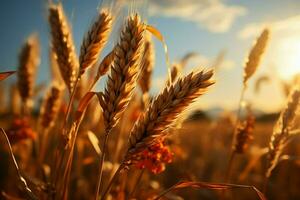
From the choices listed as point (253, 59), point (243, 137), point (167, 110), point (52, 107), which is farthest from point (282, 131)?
point (52, 107)

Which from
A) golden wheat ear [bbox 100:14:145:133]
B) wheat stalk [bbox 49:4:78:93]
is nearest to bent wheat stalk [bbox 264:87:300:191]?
golden wheat ear [bbox 100:14:145:133]

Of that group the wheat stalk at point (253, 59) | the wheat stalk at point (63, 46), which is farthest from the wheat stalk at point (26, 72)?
the wheat stalk at point (253, 59)

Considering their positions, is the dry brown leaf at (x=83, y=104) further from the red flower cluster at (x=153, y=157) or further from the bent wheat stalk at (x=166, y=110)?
the bent wheat stalk at (x=166, y=110)

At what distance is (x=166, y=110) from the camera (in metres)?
1.82

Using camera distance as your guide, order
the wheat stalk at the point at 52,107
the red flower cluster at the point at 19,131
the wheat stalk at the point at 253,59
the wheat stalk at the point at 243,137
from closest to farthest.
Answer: the wheat stalk at the point at 243,137
the wheat stalk at the point at 253,59
the wheat stalk at the point at 52,107
the red flower cluster at the point at 19,131

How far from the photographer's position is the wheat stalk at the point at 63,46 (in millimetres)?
2570

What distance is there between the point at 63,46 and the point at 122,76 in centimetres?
89

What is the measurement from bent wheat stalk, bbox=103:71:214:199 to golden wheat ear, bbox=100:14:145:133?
0.13 metres

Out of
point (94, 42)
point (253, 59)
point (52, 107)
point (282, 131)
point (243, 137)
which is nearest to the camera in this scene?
point (94, 42)

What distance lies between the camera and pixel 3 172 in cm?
635

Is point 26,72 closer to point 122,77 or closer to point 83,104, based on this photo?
point 83,104

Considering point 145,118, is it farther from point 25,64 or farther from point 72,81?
point 25,64

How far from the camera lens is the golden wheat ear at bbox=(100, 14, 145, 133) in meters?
1.88

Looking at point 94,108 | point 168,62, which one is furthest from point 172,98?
point 94,108
